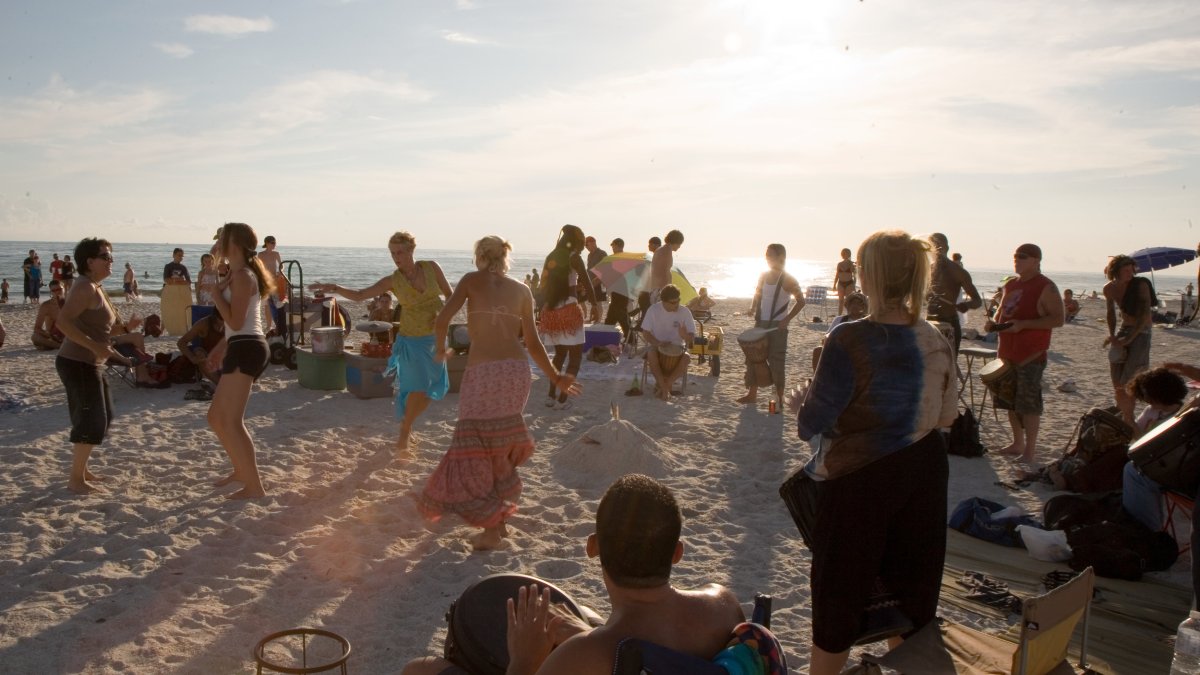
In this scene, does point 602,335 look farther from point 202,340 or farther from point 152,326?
point 152,326

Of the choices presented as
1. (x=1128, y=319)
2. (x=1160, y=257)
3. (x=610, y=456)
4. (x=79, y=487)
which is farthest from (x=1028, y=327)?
(x=1160, y=257)

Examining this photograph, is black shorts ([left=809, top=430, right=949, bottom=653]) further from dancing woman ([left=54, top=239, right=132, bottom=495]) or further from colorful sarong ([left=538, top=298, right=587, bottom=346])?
colorful sarong ([left=538, top=298, right=587, bottom=346])

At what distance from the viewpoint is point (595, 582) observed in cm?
461

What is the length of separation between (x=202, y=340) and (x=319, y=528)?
18.6 feet

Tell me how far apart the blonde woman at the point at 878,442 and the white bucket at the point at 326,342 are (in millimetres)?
7860

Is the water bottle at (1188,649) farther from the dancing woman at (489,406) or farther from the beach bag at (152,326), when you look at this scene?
the beach bag at (152,326)

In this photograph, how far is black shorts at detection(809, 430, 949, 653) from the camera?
2828 mm

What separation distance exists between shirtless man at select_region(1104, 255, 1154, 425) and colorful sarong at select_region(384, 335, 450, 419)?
605 cm

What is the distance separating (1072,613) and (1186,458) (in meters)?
1.23

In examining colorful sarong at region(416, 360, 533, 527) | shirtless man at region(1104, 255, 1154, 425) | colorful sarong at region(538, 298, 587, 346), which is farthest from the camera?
colorful sarong at region(538, 298, 587, 346)

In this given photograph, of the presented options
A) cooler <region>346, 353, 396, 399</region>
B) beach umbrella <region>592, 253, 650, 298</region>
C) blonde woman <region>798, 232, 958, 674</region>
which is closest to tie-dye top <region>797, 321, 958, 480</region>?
blonde woman <region>798, 232, 958, 674</region>

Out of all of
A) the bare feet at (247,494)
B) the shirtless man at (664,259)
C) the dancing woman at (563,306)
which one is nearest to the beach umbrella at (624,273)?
the shirtless man at (664,259)

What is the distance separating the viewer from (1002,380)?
7.16 meters

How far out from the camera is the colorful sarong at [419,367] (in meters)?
6.72
